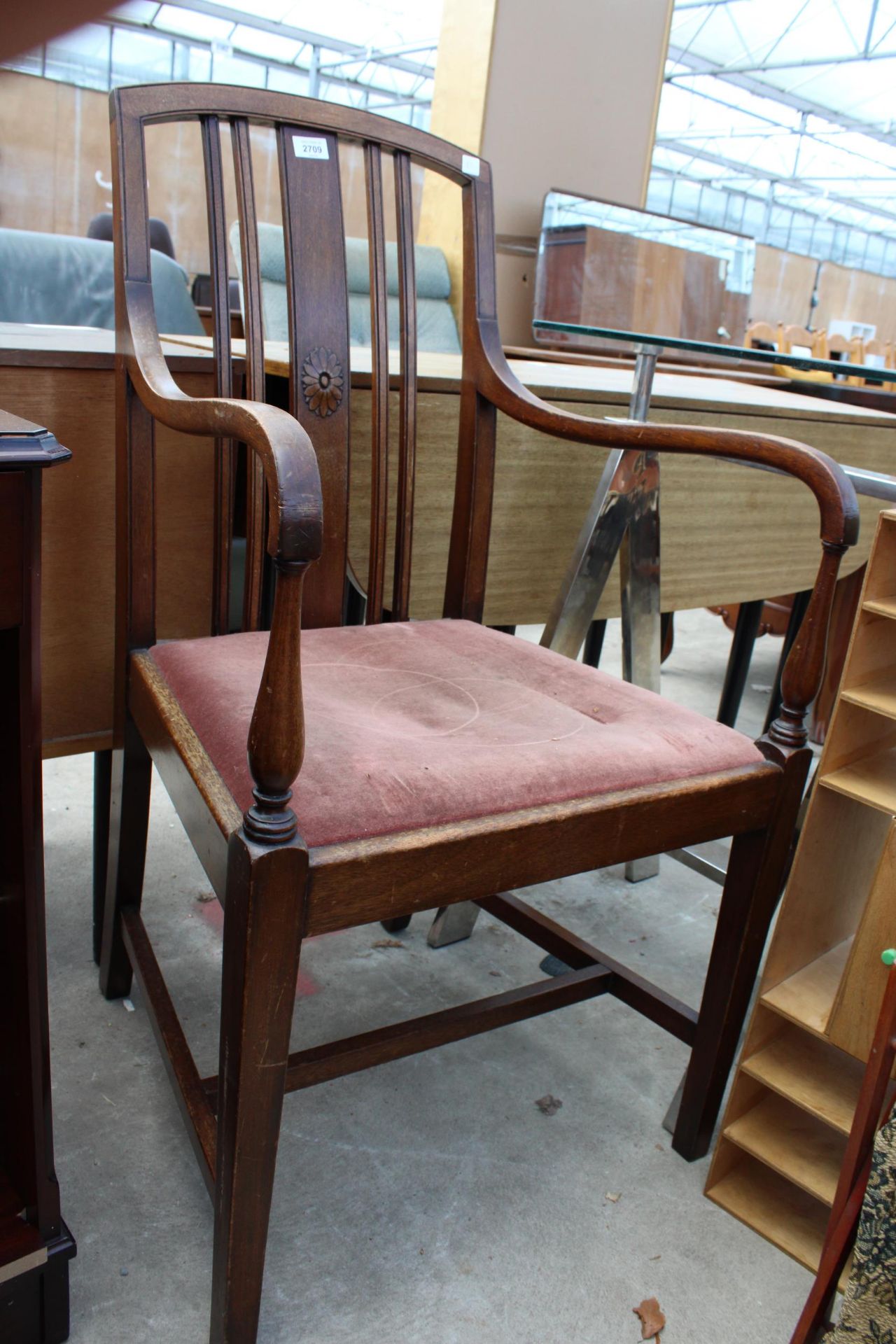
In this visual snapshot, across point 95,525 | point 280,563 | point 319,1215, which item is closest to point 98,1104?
point 319,1215

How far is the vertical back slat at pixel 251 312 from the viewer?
1.14 m

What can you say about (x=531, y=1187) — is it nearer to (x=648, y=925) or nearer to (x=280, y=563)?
(x=648, y=925)

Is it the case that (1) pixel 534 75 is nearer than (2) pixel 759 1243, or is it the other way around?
(2) pixel 759 1243

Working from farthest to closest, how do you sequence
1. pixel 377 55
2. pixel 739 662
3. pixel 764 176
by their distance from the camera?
pixel 764 176 < pixel 377 55 < pixel 739 662

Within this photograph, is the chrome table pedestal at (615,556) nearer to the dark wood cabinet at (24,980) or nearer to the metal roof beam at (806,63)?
the dark wood cabinet at (24,980)

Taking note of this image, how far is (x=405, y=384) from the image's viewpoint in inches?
50.3

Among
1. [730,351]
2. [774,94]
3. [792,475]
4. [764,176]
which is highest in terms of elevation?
[774,94]

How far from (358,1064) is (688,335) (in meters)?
2.57

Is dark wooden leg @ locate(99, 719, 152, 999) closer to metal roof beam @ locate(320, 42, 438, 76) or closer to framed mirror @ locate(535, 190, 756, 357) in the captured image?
framed mirror @ locate(535, 190, 756, 357)

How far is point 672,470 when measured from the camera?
179cm

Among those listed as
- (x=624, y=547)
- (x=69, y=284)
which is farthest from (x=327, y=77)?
(x=624, y=547)

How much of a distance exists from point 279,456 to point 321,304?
1.87ft

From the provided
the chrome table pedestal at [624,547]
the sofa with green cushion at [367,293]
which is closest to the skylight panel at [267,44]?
the sofa with green cushion at [367,293]

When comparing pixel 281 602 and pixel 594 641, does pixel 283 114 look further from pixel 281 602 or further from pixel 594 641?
pixel 594 641
